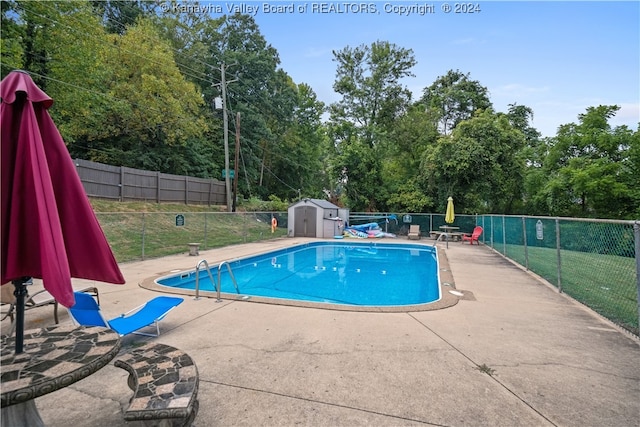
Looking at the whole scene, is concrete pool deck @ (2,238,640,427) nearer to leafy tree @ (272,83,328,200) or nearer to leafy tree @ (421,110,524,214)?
leafy tree @ (421,110,524,214)

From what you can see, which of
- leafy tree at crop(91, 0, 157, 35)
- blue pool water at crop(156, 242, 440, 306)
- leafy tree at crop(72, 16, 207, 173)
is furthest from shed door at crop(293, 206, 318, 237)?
leafy tree at crop(91, 0, 157, 35)

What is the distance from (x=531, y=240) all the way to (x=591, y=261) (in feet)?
16.7

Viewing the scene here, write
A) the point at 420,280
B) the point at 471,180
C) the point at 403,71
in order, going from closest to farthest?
the point at 420,280
the point at 471,180
the point at 403,71

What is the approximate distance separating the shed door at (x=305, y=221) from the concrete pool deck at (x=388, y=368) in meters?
13.3

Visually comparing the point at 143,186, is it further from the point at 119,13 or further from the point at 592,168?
the point at 592,168

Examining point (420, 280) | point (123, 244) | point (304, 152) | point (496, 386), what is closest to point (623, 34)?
point (420, 280)

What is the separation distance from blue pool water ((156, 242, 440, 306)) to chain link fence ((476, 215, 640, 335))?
2712 millimetres

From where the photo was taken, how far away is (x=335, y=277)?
10.1m

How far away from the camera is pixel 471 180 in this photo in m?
19.1

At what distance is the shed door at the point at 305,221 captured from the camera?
18750mm

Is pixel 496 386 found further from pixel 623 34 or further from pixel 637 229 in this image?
pixel 623 34

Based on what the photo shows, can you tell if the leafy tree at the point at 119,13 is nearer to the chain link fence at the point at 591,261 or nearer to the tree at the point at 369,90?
the tree at the point at 369,90

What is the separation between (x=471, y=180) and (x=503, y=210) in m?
4.81

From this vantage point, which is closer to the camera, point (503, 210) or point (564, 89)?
point (564, 89)
